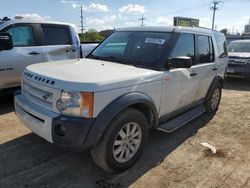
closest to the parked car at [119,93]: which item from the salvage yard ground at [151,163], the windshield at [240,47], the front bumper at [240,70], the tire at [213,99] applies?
the salvage yard ground at [151,163]

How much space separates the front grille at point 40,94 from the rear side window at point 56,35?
9.63 ft

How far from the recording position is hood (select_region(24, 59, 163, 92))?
2889 millimetres

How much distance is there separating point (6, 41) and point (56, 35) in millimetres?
1463

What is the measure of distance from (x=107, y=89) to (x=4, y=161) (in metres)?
1.82

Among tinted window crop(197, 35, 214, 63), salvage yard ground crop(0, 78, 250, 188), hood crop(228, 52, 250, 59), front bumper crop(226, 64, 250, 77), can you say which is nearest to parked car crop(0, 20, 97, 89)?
salvage yard ground crop(0, 78, 250, 188)

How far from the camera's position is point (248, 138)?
472cm

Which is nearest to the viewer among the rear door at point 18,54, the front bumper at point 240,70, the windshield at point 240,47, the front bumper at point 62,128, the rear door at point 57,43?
the front bumper at point 62,128

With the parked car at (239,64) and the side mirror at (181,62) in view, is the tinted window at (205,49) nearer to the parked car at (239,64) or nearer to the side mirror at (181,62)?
the side mirror at (181,62)

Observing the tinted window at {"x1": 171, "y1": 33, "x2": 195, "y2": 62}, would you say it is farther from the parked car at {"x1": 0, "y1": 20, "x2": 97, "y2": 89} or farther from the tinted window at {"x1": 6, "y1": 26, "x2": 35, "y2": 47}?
the tinted window at {"x1": 6, "y1": 26, "x2": 35, "y2": 47}

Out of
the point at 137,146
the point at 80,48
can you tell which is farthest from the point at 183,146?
the point at 80,48

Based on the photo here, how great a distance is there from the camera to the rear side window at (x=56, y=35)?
6.29m

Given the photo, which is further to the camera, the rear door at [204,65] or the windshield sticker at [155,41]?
the rear door at [204,65]

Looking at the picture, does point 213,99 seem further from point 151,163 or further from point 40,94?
point 40,94

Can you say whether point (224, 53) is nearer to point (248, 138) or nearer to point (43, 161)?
point (248, 138)
